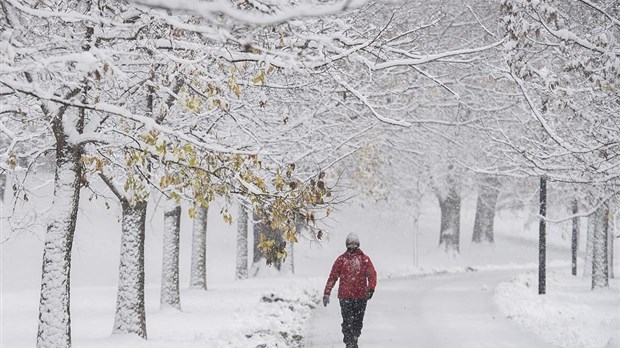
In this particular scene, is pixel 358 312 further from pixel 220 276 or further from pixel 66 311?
pixel 220 276

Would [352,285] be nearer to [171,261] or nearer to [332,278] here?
[332,278]

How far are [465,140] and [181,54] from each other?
81.1 feet

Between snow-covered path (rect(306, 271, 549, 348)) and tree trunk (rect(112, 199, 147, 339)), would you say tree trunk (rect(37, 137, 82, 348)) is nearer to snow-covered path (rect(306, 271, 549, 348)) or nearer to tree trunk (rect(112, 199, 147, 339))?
tree trunk (rect(112, 199, 147, 339))

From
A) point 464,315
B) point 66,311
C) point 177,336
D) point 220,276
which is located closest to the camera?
point 66,311

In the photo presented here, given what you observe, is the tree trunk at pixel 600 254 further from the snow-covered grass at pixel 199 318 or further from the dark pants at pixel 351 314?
the dark pants at pixel 351 314

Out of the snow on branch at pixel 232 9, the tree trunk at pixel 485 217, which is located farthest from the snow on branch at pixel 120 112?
the tree trunk at pixel 485 217

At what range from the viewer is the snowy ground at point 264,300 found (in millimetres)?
13070

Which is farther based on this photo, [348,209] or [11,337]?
[348,209]

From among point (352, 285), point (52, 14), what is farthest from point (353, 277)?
point (52, 14)

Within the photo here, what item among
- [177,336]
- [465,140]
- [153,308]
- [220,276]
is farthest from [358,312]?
[220,276]

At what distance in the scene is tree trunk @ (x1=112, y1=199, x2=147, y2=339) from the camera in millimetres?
12055

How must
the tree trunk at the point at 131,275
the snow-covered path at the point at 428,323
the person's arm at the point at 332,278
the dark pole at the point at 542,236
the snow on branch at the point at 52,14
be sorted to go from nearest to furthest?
the snow on branch at the point at 52,14 < the person's arm at the point at 332,278 < the tree trunk at the point at 131,275 < the snow-covered path at the point at 428,323 < the dark pole at the point at 542,236

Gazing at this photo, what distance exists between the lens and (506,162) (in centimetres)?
1527

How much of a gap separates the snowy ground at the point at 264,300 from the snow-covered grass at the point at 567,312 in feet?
0.12
